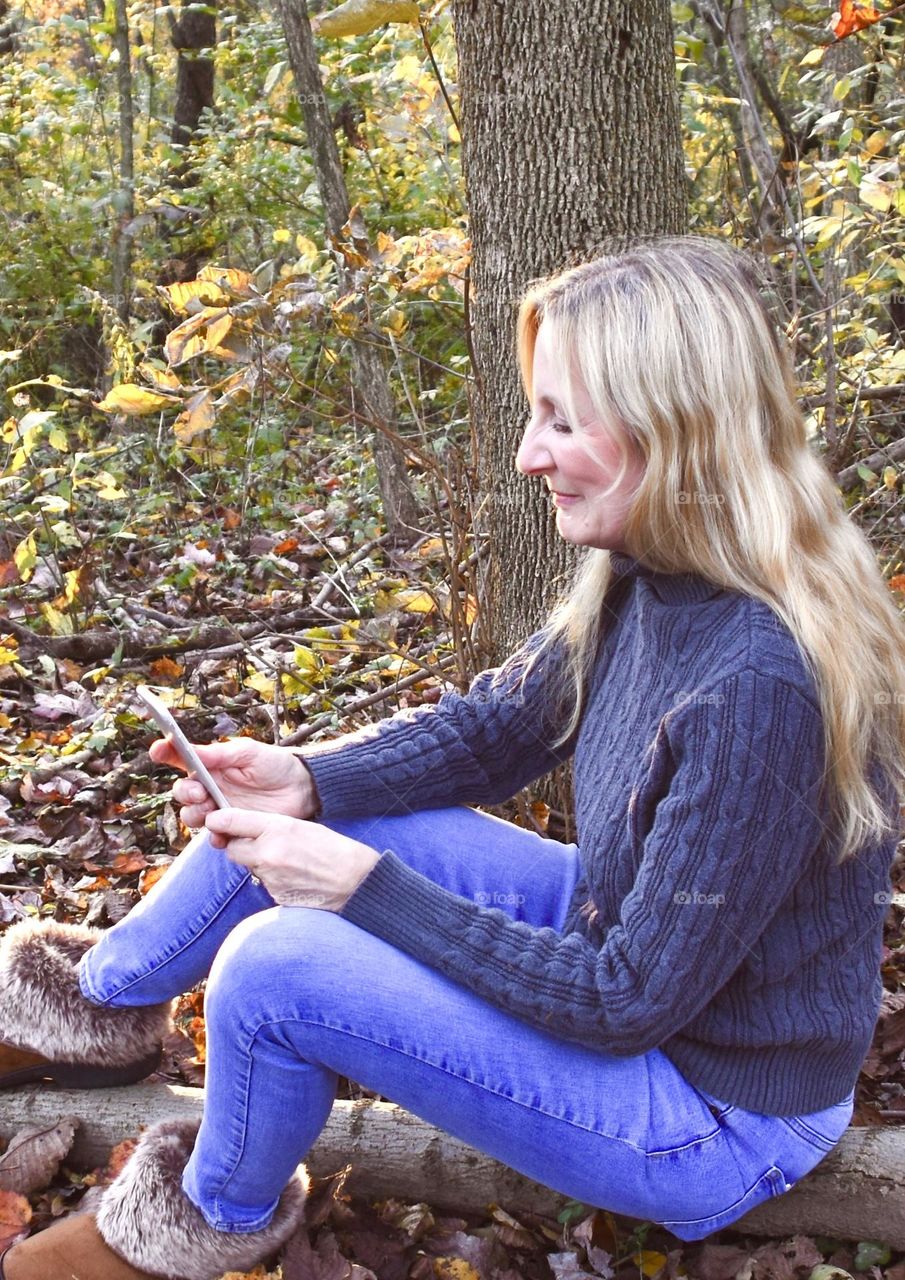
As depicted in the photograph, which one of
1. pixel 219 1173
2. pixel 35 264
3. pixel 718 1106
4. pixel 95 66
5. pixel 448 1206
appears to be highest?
pixel 95 66

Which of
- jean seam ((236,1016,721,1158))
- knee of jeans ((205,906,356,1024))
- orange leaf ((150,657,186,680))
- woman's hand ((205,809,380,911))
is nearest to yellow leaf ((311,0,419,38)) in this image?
orange leaf ((150,657,186,680))

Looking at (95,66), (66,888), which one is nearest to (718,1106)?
(66,888)

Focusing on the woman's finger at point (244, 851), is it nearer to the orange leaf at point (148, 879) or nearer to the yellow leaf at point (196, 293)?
the orange leaf at point (148, 879)

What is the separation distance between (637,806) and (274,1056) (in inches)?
23.0

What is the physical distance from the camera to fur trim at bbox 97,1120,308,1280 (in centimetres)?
177

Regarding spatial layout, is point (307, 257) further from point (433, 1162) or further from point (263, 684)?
point (433, 1162)

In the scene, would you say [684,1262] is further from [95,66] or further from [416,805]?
[95,66]

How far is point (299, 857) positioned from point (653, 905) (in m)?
0.48

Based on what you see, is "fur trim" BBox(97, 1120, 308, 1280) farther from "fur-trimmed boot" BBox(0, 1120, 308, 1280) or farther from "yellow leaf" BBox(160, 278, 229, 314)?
"yellow leaf" BBox(160, 278, 229, 314)

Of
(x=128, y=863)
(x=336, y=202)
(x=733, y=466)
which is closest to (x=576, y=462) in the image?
(x=733, y=466)

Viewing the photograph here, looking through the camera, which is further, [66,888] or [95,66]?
[95,66]

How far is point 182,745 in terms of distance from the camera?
1.77 m

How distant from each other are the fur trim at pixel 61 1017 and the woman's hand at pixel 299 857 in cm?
62

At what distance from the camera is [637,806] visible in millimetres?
1619
